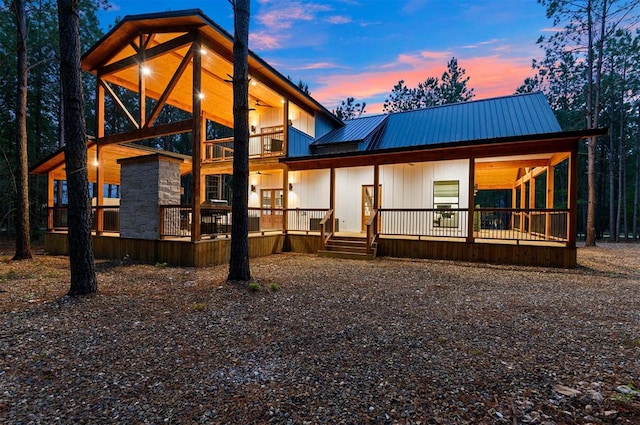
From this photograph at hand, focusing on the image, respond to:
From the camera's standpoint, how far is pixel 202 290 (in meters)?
5.65

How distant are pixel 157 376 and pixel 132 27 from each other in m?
11.6

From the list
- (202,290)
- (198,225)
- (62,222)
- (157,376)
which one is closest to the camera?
(157,376)

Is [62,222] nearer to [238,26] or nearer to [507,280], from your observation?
[238,26]

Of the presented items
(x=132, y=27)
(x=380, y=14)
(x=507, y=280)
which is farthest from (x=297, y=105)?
(x=507, y=280)

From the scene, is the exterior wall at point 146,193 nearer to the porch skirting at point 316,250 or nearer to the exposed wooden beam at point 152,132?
the porch skirting at point 316,250

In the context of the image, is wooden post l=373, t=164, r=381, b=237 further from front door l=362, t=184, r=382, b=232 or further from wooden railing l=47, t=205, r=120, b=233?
wooden railing l=47, t=205, r=120, b=233

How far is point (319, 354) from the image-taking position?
309 centimetres

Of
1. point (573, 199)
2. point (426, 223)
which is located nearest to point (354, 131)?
point (426, 223)

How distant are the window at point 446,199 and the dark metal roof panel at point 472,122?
6.23 ft

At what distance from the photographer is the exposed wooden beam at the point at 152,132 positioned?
9.09 meters

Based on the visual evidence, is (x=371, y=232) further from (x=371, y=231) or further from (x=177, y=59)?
(x=177, y=59)

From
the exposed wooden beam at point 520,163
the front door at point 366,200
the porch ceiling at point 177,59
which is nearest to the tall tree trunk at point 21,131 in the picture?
the porch ceiling at point 177,59

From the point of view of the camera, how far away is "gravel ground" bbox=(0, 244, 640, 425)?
220 centimetres

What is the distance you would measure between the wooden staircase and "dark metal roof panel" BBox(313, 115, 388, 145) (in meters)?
6.16
